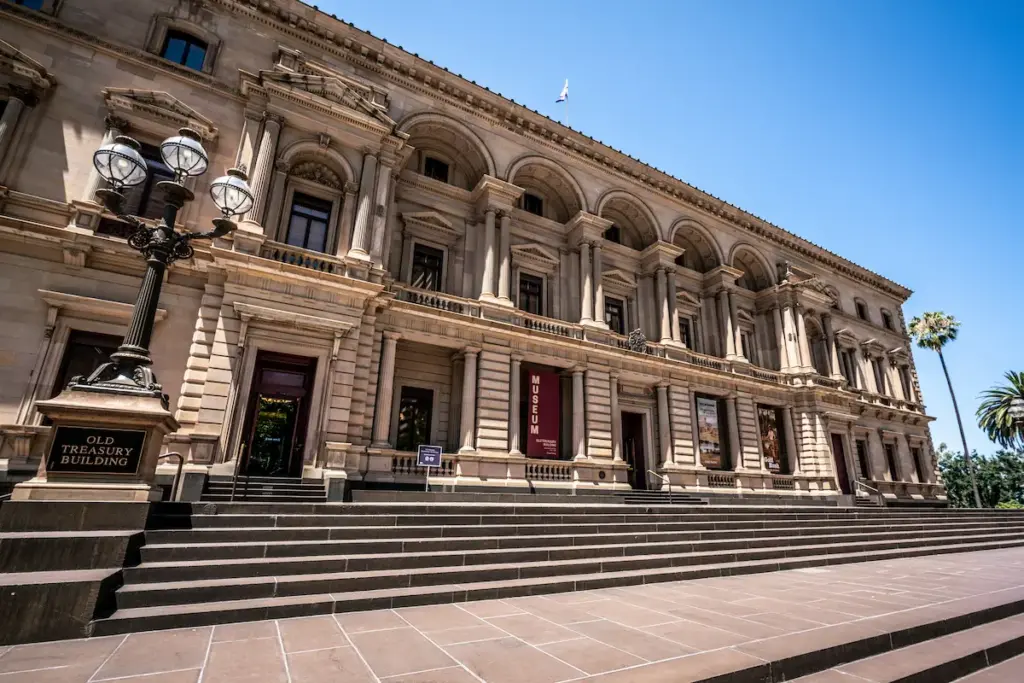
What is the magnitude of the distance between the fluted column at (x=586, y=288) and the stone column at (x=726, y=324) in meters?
8.31

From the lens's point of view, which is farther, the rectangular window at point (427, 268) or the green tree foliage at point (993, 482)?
the green tree foliage at point (993, 482)

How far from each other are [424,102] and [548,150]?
5.72 metres

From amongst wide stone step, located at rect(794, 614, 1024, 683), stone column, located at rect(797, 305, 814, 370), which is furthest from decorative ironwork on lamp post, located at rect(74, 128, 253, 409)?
stone column, located at rect(797, 305, 814, 370)

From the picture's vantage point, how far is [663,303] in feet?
71.3

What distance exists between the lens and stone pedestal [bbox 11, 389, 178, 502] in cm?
503

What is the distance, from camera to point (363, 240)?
14.3m

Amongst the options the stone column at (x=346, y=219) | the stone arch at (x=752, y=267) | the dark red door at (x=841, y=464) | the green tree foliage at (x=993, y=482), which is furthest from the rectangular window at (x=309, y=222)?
the green tree foliage at (x=993, y=482)

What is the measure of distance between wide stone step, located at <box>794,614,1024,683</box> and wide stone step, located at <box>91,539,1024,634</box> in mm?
155

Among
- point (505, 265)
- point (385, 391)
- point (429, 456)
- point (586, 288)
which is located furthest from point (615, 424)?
point (385, 391)

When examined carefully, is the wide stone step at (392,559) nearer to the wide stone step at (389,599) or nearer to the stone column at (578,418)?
the wide stone step at (389,599)

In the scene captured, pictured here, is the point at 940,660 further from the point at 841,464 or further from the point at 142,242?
the point at 841,464

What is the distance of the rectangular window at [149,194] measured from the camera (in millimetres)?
12398

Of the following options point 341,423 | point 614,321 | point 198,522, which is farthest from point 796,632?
point 614,321

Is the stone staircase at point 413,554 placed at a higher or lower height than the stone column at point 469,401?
lower
